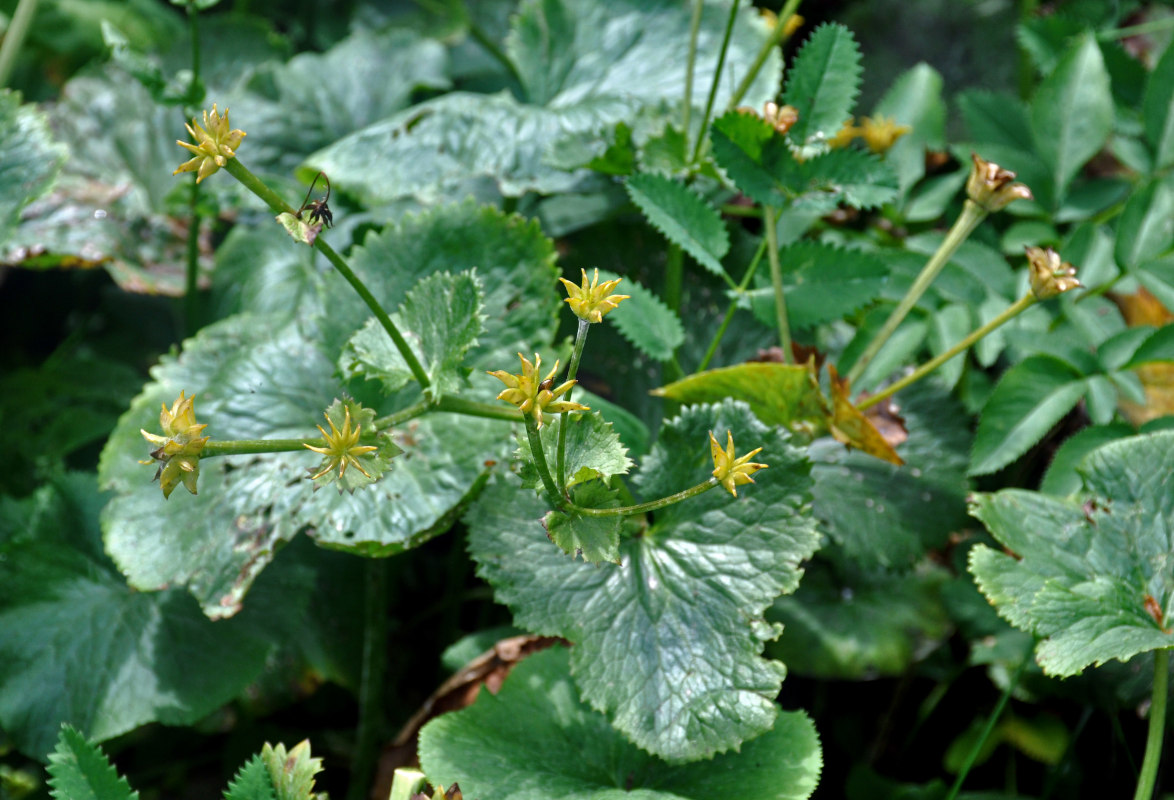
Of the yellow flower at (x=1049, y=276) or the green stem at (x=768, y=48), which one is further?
the green stem at (x=768, y=48)

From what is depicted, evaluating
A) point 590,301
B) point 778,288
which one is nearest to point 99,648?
point 590,301

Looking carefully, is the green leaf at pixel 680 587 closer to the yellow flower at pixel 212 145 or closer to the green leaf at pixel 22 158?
the yellow flower at pixel 212 145

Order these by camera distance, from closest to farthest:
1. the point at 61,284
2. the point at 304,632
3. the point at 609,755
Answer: the point at 609,755
the point at 304,632
the point at 61,284

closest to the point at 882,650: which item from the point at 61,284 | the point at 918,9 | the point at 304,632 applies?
the point at 304,632

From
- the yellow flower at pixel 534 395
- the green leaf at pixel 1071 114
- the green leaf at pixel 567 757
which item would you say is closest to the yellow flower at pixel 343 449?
the yellow flower at pixel 534 395

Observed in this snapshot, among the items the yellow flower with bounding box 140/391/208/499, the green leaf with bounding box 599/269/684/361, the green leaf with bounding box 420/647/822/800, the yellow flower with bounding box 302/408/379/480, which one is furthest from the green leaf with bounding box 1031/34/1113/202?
the yellow flower with bounding box 140/391/208/499

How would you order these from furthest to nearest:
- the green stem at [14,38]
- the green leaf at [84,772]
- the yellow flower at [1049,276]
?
the green stem at [14,38]
the yellow flower at [1049,276]
the green leaf at [84,772]

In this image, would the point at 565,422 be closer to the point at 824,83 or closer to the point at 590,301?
the point at 590,301

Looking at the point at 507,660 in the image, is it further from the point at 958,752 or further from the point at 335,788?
the point at 958,752
